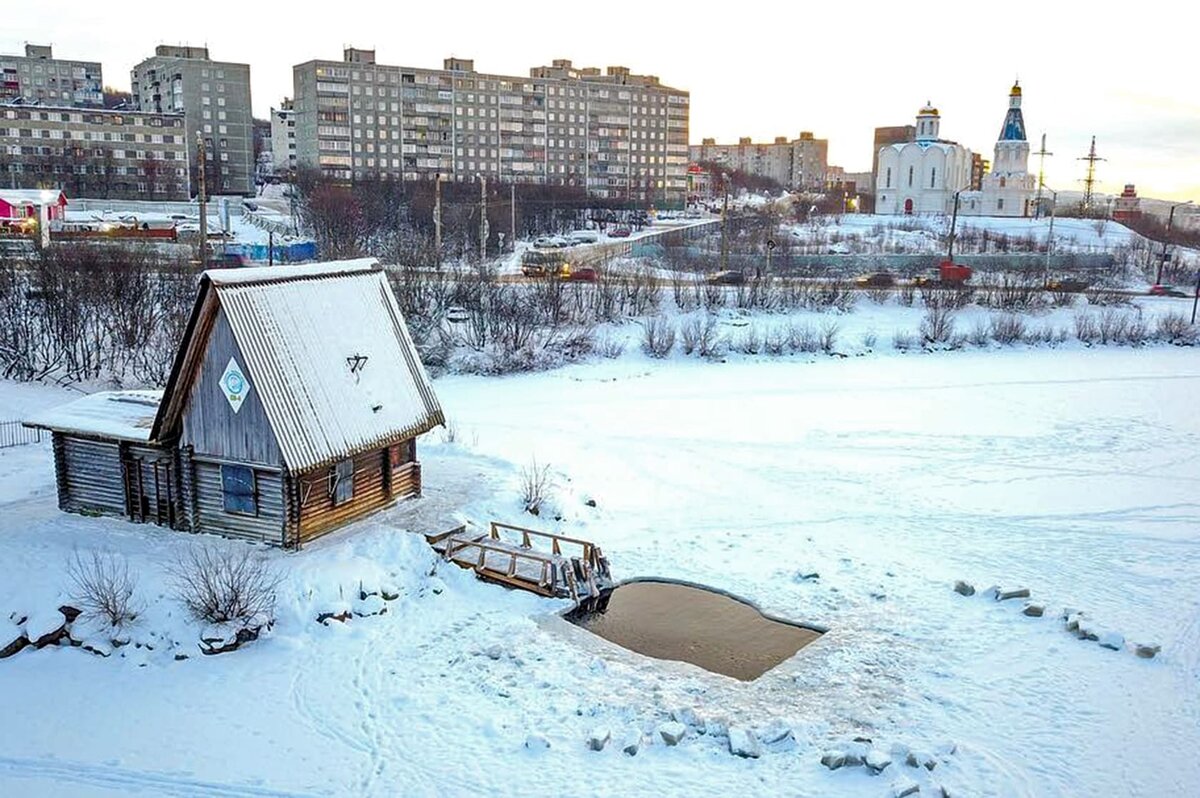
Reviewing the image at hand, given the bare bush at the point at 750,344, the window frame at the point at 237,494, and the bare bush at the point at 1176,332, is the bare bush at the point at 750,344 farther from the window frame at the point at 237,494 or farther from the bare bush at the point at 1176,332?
the window frame at the point at 237,494

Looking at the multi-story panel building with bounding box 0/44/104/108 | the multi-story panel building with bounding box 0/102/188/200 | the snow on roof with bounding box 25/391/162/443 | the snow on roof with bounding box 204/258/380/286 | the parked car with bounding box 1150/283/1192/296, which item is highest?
the multi-story panel building with bounding box 0/44/104/108

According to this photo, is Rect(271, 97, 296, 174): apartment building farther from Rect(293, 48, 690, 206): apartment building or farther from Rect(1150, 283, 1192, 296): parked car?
Rect(1150, 283, 1192, 296): parked car

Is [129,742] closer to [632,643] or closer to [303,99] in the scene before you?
[632,643]

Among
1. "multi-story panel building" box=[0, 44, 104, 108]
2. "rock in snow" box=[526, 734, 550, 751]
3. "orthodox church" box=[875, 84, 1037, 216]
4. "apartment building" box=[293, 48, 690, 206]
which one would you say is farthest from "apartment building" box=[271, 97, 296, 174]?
"rock in snow" box=[526, 734, 550, 751]

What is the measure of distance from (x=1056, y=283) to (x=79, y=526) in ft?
194

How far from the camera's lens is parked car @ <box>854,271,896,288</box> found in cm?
5969

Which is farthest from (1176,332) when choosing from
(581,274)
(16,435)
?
(16,435)

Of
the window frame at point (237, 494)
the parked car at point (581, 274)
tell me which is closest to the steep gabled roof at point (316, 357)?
the window frame at point (237, 494)

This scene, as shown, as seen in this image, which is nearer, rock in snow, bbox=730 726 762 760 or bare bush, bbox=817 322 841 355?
rock in snow, bbox=730 726 762 760

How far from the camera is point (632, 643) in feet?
58.7

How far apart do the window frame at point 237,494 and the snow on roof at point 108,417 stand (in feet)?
6.35

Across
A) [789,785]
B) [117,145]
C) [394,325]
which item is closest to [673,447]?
[394,325]

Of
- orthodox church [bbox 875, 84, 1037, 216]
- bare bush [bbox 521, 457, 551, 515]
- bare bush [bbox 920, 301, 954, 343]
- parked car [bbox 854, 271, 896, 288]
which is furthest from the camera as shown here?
orthodox church [bbox 875, 84, 1037, 216]

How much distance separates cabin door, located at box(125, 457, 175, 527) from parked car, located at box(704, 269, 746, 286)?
129 ft
